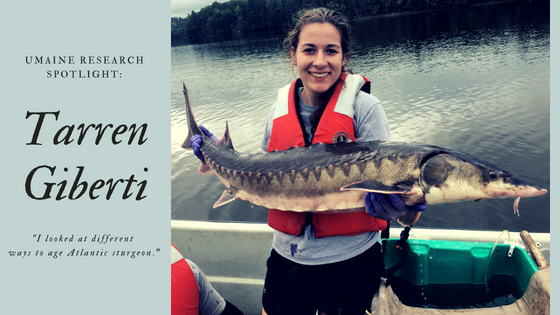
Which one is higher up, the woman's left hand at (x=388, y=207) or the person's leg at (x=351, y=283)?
the woman's left hand at (x=388, y=207)

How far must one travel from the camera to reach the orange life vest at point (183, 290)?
1503 millimetres

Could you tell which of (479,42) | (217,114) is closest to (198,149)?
(217,114)

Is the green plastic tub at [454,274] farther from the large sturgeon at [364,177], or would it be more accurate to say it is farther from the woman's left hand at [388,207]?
the woman's left hand at [388,207]

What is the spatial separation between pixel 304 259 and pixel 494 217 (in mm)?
5061

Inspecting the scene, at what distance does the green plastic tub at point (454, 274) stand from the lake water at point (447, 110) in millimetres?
1749

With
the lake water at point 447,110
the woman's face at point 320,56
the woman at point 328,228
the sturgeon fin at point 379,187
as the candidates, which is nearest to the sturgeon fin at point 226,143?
the woman at point 328,228

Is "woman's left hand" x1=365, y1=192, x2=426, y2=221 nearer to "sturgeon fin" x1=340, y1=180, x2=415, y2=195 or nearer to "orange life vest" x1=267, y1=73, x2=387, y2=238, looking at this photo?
"sturgeon fin" x1=340, y1=180, x2=415, y2=195

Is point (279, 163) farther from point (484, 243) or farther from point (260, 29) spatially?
point (260, 29)

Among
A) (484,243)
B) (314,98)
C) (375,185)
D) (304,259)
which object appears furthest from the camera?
(484,243)

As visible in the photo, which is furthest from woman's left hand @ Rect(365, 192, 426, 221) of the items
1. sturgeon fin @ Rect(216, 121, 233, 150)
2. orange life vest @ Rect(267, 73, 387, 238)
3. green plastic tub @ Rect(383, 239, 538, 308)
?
green plastic tub @ Rect(383, 239, 538, 308)

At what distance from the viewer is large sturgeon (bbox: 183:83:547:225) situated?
4.33 ft

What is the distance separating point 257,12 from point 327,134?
69554mm

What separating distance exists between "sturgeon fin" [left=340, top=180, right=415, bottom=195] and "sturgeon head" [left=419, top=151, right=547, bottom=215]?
0.23 feet

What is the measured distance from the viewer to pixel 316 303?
1631mm
